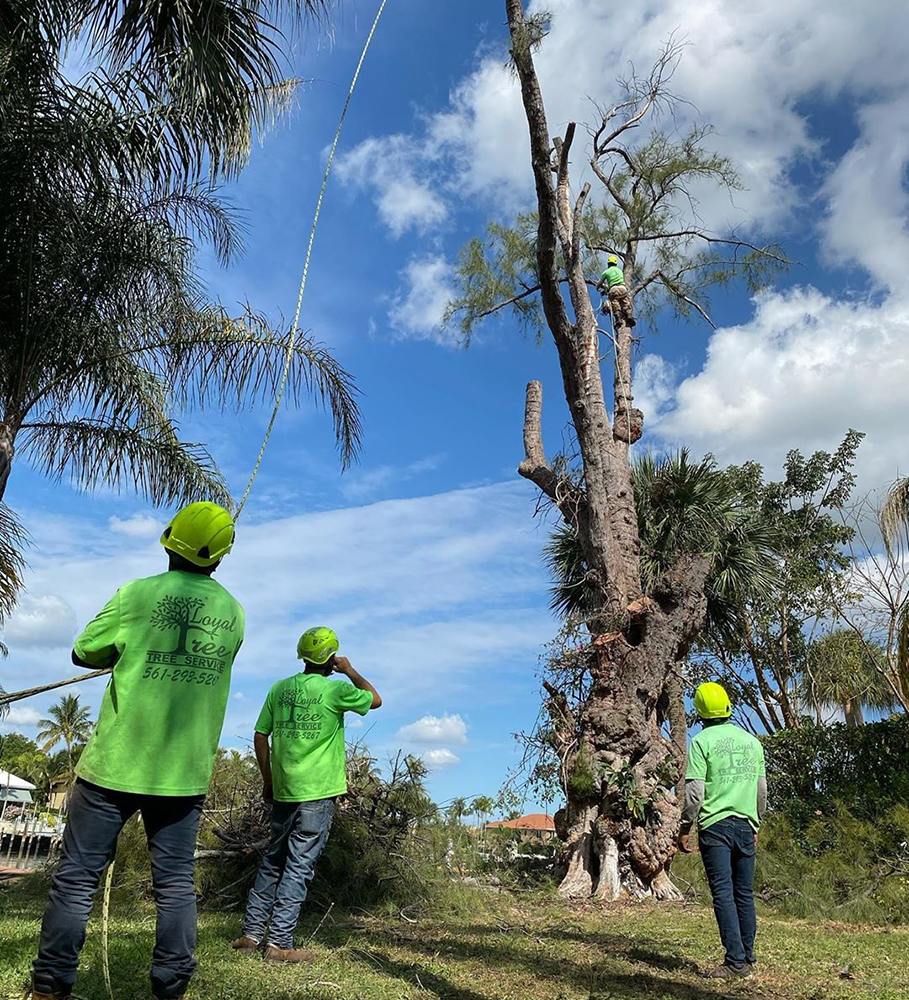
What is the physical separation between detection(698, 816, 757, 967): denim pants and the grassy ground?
0.62ft

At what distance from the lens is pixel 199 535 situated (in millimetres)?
3127

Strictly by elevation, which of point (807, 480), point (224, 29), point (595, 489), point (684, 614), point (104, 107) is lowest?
point (684, 614)

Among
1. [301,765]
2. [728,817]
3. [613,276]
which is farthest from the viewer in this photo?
[613,276]

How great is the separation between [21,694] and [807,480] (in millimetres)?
20438

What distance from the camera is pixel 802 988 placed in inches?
167

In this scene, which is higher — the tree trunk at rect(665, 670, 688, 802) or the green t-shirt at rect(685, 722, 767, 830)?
the tree trunk at rect(665, 670, 688, 802)

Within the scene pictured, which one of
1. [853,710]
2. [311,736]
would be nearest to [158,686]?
[311,736]

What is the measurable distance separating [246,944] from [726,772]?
8.88 feet

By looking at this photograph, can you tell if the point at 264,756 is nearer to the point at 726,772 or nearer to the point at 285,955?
the point at 285,955

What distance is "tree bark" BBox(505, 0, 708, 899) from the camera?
27.9 ft

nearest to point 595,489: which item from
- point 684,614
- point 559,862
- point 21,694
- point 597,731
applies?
point 684,614

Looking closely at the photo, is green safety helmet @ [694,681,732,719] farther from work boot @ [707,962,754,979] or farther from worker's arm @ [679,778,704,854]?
work boot @ [707,962,754,979]

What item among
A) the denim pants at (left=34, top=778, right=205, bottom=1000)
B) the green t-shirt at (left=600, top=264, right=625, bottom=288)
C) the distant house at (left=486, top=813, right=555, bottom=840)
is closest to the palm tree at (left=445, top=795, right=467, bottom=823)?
the distant house at (left=486, top=813, right=555, bottom=840)

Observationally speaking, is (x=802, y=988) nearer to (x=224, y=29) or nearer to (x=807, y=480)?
(x=224, y=29)
